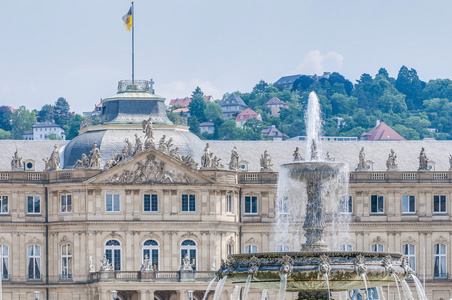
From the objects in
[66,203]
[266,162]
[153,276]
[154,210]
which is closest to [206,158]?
[154,210]

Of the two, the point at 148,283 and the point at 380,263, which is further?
the point at 148,283

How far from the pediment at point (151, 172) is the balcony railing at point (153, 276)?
7.29 metres

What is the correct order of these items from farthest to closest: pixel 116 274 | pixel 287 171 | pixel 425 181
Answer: pixel 425 181 → pixel 116 274 → pixel 287 171

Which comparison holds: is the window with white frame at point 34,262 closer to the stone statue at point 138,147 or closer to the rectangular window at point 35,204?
the rectangular window at point 35,204

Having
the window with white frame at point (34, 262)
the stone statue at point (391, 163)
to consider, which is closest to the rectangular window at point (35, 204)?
the window with white frame at point (34, 262)

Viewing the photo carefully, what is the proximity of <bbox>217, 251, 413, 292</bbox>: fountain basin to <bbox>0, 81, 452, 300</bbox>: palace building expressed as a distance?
4711cm

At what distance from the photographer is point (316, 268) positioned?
6638cm

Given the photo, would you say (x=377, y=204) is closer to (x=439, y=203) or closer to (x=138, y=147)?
(x=439, y=203)

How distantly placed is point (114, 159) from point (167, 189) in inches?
185

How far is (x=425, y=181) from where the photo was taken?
125875 mm

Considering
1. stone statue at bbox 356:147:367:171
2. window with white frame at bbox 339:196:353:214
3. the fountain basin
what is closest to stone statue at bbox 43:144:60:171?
window with white frame at bbox 339:196:353:214

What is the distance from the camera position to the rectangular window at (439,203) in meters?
126

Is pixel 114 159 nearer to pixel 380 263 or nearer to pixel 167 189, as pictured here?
pixel 167 189

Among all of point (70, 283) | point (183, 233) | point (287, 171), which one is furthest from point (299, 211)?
point (287, 171)
